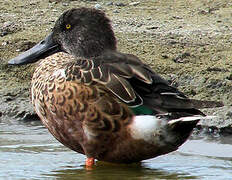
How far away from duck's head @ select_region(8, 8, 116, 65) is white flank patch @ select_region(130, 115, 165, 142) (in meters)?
0.83

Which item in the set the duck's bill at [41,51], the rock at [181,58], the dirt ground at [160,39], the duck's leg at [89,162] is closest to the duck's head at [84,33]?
the duck's bill at [41,51]

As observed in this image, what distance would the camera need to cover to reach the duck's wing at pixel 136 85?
5621 millimetres

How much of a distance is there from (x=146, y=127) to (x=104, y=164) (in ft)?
2.69

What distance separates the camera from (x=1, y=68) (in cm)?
819

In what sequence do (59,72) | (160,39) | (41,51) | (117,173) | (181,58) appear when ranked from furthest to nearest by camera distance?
1. (160,39)
2. (181,58)
3. (41,51)
4. (117,173)
5. (59,72)

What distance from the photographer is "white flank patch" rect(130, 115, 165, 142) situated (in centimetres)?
555

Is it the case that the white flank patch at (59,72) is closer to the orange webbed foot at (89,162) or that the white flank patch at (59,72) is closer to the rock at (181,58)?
the orange webbed foot at (89,162)

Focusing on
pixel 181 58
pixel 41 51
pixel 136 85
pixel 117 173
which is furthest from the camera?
pixel 181 58

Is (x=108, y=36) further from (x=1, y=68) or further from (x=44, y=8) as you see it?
(x=44, y=8)

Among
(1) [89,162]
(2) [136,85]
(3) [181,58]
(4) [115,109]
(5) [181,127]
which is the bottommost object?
(1) [89,162]

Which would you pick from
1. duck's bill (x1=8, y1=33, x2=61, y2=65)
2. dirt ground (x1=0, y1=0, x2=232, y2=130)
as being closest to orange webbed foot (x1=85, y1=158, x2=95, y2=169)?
duck's bill (x1=8, y1=33, x2=61, y2=65)

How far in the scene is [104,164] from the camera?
6238 millimetres

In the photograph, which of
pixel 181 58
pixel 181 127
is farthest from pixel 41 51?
pixel 181 58

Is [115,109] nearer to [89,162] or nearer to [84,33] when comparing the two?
[89,162]
